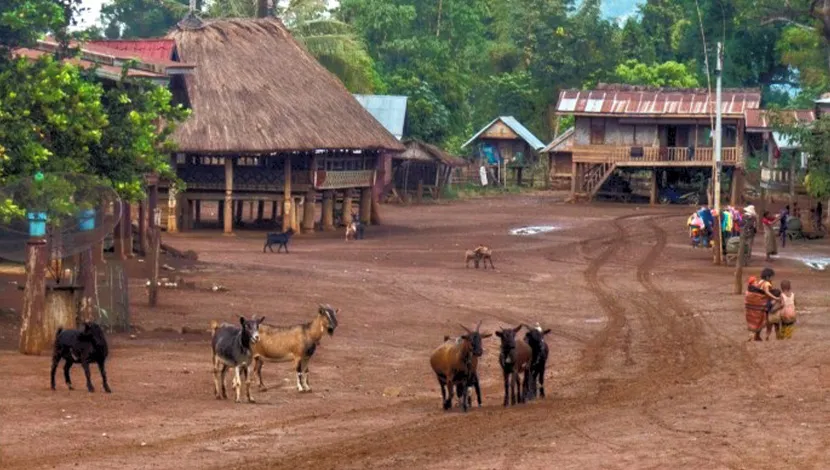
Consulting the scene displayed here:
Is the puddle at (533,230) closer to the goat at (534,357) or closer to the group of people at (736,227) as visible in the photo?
the group of people at (736,227)

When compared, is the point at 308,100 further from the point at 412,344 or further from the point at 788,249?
the point at 412,344

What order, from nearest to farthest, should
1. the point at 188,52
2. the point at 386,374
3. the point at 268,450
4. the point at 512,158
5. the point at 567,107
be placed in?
the point at 268,450, the point at 386,374, the point at 188,52, the point at 567,107, the point at 512,158

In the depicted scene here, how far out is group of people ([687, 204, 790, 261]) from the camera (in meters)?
45.0

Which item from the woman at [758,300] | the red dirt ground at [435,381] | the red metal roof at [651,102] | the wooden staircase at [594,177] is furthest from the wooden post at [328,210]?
the woman at [758,300]

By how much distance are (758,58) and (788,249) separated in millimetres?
41396

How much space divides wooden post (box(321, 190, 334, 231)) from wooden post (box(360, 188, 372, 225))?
2648mm

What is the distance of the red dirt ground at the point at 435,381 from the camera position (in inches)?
640

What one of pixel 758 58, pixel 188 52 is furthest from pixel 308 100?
pixel 758 58

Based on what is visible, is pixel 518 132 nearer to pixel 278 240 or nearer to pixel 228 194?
pixel 228 194

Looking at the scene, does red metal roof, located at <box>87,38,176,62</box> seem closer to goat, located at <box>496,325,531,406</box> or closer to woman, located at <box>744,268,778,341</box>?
woman, located at <box>744,268,778,341</box>

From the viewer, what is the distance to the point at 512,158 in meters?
88.6

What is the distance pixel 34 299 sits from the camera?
936 inches

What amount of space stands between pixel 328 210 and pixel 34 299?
34.5 metres

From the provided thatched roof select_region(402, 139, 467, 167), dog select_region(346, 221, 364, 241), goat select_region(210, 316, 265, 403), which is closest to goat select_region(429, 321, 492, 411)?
goat select_region(210, 316, 265, 403)
